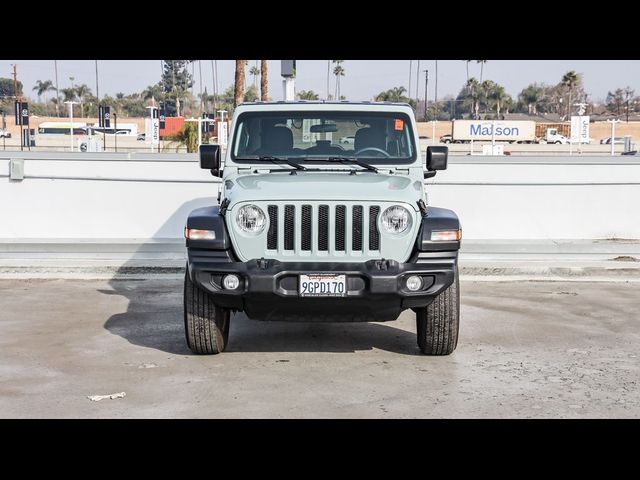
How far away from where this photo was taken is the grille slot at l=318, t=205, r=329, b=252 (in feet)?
23.1

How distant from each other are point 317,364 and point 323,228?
1098 mm

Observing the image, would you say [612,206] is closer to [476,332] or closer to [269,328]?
[476,332]

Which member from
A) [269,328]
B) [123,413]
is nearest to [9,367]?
[123,413]

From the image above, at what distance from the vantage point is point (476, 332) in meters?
8.62

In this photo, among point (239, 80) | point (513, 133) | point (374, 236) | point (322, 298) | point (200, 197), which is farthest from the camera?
point (513, 133)

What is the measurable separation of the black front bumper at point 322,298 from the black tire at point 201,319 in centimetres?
25

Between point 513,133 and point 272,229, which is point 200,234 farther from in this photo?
point 513,133

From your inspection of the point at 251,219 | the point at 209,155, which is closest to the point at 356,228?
the point at 251,219

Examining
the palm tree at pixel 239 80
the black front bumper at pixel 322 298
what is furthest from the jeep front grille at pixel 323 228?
the palm tree at pixel 239 80

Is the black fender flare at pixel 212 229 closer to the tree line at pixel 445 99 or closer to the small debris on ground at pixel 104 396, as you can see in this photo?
the small debris on ground at pixel 104 396

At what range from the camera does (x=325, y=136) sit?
8.37 meters

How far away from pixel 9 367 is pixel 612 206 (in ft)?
31.9

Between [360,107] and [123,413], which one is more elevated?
[360,107]

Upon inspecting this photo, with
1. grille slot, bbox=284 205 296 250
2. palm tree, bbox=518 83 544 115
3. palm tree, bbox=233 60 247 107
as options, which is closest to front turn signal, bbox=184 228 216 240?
grille slot, bbox=284 205 296 250
